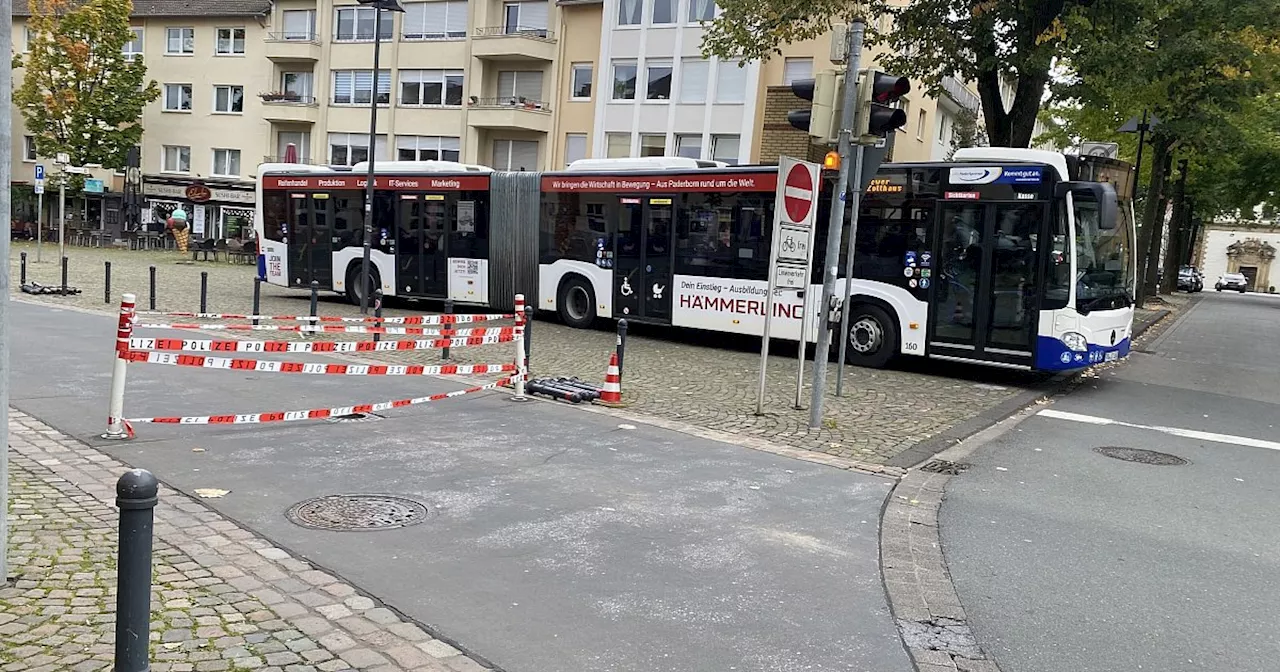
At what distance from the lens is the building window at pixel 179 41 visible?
155 ft

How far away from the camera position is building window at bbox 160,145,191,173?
47812 mm

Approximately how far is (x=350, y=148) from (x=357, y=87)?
2633 millimetres

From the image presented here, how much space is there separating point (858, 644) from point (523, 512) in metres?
2.47

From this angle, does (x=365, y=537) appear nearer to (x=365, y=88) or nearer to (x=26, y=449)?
(x=26, y=449)

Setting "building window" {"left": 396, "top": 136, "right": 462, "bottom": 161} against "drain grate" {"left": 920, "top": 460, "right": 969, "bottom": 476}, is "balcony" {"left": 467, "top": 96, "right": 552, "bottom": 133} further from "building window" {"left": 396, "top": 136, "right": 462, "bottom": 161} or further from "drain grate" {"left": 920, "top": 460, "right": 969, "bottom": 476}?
"drain grate" {"left": 920, "top": 460, "right": 969, "bottom": 476}

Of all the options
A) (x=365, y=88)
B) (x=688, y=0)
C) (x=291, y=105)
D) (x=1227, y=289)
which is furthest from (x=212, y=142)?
Answer: (x=1227, y=289)

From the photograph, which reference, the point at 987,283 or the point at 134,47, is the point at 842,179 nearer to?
the point at 987,283

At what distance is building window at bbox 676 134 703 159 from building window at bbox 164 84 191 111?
85.4ft

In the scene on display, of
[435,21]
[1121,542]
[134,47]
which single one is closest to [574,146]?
[435,21]

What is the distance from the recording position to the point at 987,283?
1348cm

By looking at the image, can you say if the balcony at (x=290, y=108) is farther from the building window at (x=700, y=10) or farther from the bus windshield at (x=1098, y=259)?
the bus windshield at (x=1098, y=259)

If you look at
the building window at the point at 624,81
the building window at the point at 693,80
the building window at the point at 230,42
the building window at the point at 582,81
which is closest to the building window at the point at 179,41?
the building window at the point at 230,42

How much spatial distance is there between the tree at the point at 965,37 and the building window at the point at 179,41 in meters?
36.4

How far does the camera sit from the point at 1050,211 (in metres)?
13.0
